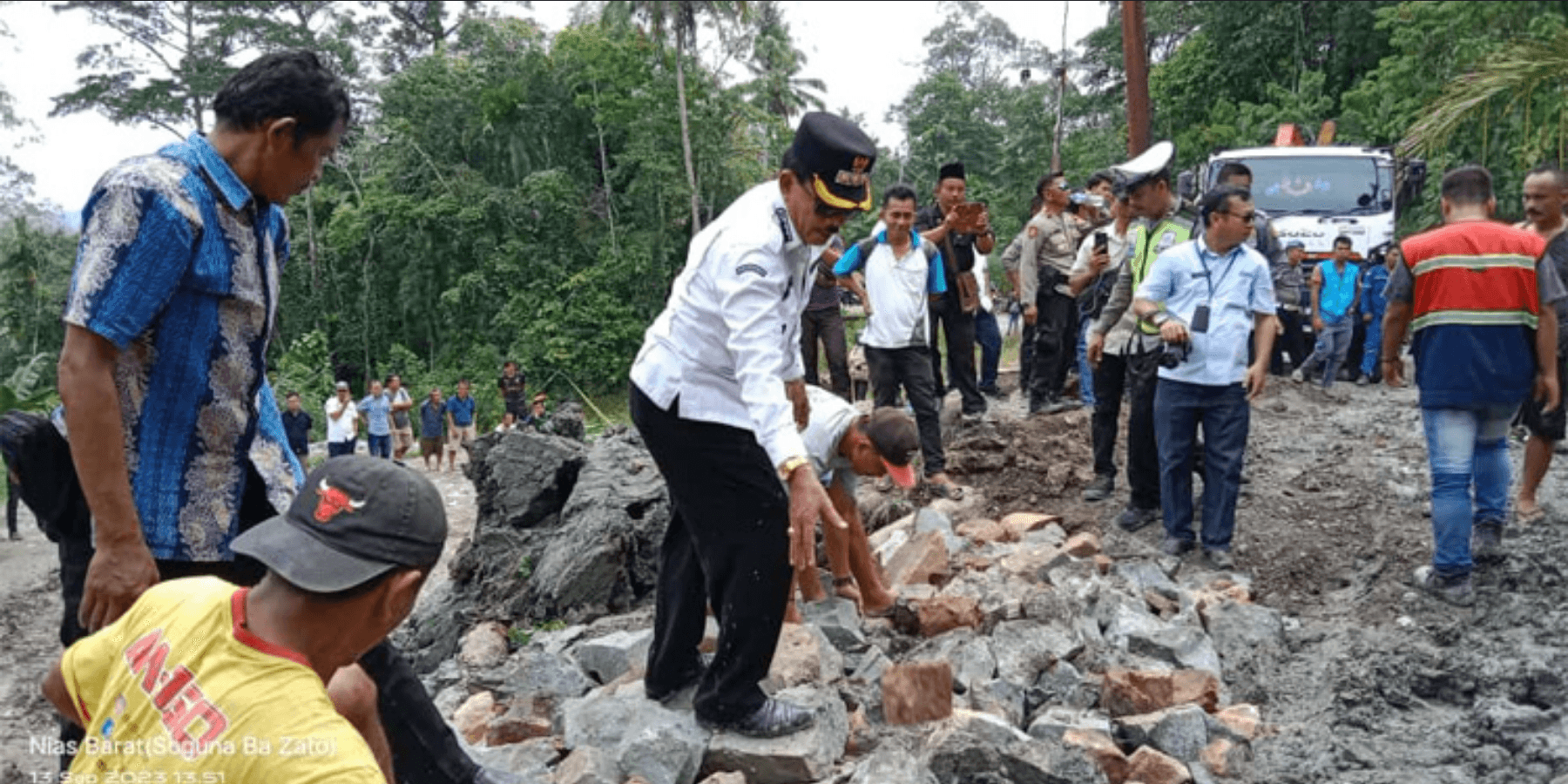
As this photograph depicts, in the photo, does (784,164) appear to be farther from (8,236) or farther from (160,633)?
(8,236)

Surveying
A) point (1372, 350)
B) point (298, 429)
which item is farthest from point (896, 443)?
point (298, 429)

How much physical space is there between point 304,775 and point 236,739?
12cm

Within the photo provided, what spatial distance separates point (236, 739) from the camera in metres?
1.42

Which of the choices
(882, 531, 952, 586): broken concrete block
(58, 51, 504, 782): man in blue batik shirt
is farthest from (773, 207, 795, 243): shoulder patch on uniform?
(882, 531, 952, 586): broken concrete block

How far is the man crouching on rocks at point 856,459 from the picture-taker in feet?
13.9

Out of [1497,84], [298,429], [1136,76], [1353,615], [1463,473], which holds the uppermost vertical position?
[1136,76]

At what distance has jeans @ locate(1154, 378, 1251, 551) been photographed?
16.6 ft

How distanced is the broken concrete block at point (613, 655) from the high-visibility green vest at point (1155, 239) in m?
2.96

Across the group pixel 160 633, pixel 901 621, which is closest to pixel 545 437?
pixel 901 621

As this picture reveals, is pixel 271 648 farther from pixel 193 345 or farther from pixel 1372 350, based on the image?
pixel 1372 350

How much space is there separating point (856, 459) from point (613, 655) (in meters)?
A: 1.15

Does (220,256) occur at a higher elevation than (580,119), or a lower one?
lower

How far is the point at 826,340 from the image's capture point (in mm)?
8258

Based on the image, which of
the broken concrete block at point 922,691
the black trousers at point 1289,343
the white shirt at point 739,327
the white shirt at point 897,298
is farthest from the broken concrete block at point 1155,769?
the black trousers at point 1289,343
